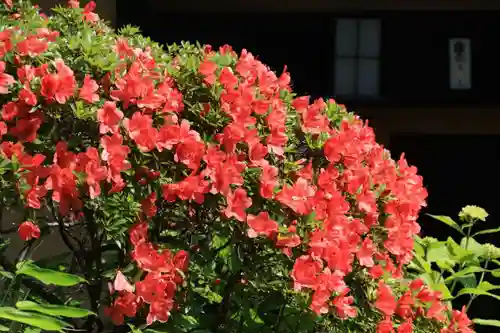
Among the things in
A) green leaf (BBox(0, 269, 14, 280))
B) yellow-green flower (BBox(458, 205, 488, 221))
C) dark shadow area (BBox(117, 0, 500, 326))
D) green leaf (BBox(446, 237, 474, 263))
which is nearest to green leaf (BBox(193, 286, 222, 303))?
green leaf (BBox(0, 269, 14, 280))

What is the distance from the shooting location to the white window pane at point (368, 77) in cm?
1037

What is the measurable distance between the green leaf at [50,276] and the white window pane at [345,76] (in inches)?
304

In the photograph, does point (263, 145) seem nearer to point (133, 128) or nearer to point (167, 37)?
point (133, 128)

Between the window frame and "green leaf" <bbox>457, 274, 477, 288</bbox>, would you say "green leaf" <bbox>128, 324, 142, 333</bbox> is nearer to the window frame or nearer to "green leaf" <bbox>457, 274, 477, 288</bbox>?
"green leaf" <bbox>457, 274, 477, 288</bbox>

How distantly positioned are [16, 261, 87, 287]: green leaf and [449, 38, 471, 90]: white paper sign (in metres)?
8.05

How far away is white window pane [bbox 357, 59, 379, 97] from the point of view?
10.4 metres

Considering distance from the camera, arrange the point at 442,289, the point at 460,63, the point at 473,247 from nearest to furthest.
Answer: the point at 442,289 → the point at 473,247 → the point at 460,63

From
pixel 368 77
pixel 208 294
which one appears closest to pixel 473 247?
pixel 208 294

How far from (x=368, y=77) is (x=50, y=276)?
8.02 meters

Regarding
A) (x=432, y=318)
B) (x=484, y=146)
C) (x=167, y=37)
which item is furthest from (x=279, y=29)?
(x=432, y=318)

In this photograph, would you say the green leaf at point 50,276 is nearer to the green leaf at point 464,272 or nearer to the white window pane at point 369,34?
the green leaf at point 464,272

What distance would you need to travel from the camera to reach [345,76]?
10492 mm

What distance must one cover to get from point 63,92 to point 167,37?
738cm

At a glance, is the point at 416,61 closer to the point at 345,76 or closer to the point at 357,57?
the point at 357,57
